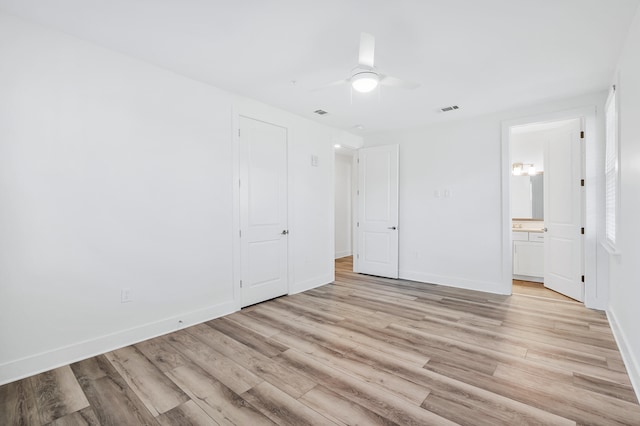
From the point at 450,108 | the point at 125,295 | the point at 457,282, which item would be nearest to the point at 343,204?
the point at 457,282

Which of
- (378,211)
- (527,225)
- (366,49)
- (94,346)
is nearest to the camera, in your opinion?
(366,49)

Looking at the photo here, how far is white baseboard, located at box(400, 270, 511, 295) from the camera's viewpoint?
172 inches

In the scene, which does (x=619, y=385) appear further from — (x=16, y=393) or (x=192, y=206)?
(x=16, y=393)

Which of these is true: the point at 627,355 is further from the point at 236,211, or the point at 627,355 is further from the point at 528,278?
the point at 236,211

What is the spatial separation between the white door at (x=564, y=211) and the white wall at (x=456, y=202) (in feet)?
1.82

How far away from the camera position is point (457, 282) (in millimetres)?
4723

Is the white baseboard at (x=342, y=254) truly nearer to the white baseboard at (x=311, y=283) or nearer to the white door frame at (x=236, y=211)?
the white baseboard at (x=311, y=283)

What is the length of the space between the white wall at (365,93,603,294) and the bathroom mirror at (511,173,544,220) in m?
1.78

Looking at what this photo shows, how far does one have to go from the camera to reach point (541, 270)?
4.97 meters

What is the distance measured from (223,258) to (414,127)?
3691 millimetres

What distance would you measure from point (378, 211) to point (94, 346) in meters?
4.28

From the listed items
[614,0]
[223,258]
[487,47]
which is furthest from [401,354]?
[614,0]

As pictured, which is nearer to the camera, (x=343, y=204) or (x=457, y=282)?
(x=457, y=282)

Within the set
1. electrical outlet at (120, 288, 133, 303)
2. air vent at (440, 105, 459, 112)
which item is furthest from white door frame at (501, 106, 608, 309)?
electrical outlet at (120, 288, 133, 303)
